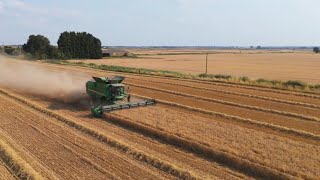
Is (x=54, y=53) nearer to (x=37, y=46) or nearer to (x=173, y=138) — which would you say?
A: (x=37, y=46)

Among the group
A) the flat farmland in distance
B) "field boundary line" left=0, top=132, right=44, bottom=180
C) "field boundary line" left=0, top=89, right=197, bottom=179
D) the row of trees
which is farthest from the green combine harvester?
the row of trees

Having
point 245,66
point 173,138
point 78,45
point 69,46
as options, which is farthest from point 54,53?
point 173,138

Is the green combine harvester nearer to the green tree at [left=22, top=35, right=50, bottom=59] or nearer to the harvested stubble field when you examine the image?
the harvested stubble field

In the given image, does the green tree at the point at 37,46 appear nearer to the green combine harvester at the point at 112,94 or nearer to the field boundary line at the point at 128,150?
the green combine harvester at the point at 112,94

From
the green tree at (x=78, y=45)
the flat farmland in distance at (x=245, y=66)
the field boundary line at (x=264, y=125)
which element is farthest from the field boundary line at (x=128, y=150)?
the green tree at (x=78, y=45)

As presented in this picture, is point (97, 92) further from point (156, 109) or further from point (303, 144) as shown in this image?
point (303, 144)

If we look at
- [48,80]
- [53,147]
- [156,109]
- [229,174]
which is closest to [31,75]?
[48,80]

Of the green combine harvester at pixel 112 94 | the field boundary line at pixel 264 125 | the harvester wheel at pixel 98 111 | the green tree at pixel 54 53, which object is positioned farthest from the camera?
the green tree at pixel 54 53
